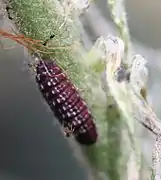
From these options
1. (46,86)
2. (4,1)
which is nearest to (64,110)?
(46,86)

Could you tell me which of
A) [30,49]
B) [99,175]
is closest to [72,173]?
[99,175]

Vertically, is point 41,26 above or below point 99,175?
above

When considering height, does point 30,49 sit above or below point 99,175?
above

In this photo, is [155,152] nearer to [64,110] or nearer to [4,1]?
[64,110]

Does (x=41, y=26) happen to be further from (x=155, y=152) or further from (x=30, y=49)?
(x=155, y=152)
